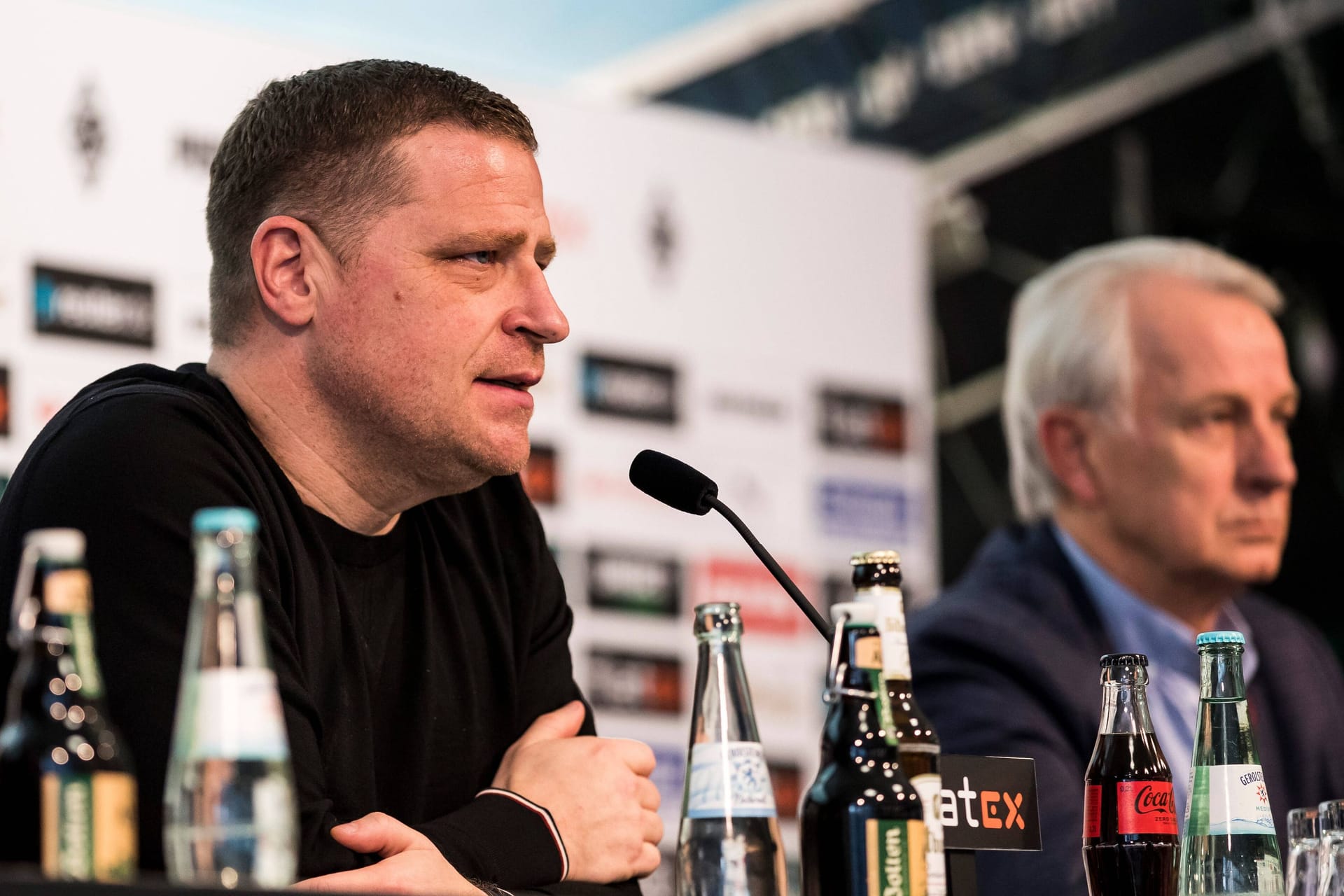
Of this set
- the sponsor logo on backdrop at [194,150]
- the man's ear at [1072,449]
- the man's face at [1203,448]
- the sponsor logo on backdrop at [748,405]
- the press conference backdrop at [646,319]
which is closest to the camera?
the man's face at [1203,448]

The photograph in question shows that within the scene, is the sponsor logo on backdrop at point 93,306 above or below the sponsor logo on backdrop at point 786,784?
above

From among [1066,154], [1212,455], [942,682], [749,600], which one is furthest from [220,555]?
[1066,154]

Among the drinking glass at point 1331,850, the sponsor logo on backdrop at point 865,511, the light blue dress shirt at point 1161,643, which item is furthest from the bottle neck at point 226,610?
the sponsor logo on backdrop at point 865,511

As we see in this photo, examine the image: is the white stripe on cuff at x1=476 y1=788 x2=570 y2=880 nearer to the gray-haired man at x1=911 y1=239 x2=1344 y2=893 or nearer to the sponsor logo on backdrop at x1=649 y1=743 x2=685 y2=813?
the gray-haired man at x1=911 y1=239 x2=1344 y2=893

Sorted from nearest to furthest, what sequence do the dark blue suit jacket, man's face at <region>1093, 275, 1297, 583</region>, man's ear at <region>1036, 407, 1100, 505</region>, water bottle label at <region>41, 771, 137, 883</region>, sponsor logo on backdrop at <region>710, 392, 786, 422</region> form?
1. water bottle label at <region>41, 771, 137, 883</region>
2. the dark blue suit jacket
3. man's face at <region>1093, 275, 1297, 583</region>
4. man's ear at <region>1036, 407, 1100, 505</region>
5. sponsor logo on backdrop at <region>710, 392, 786, 422</region>

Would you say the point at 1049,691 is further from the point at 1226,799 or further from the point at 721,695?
the point at 721,695

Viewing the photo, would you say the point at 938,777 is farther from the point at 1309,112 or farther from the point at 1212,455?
the point at 1309,112

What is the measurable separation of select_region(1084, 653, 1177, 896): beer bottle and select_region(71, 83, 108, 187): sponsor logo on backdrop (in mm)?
2626

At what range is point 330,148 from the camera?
1.73 meters

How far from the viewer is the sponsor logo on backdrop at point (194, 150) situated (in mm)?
3623

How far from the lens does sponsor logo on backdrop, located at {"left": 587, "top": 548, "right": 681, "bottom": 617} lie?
396 cm

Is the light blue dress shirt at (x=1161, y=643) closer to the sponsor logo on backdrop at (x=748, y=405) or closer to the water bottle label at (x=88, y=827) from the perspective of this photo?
the sponsor logo on backdrop at (x=748, y=405)

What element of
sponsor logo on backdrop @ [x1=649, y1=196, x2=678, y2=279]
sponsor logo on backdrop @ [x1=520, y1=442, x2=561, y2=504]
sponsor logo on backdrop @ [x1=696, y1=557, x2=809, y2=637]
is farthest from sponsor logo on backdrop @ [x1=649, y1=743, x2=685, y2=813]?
sponsor logo on backdrop @ [x1=649, y1=196, x2=678, y2=279]

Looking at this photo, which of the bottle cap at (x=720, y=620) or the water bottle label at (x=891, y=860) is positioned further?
the bottle cap at (x=720, y=620)
